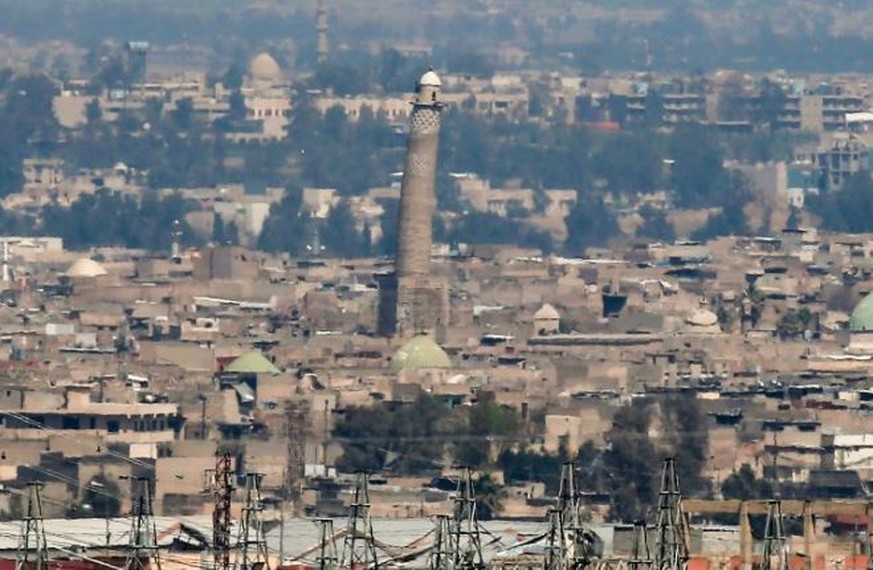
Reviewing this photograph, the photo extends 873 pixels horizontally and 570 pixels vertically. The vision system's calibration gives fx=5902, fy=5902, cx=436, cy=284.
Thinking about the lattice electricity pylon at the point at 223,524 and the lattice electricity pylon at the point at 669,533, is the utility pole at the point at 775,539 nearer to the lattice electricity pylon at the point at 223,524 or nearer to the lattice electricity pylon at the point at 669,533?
the lattice electricity pylon at the point at 669,533

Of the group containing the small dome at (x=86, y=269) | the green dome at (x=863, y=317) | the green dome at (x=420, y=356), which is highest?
the small dome at (x=86, y=269)

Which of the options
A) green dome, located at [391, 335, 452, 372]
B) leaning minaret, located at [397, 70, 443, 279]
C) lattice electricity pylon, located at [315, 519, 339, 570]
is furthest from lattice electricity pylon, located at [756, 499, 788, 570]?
leaning minaret, located at [397, 70, 443, 279]

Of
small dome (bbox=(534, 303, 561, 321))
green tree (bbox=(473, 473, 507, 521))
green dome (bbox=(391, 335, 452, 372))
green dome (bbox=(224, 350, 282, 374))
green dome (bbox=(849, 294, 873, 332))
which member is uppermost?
small dome (bbox=(534, 303, 561, 321))

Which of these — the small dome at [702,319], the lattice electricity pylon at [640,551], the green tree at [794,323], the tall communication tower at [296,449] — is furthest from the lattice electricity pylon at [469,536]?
the green tree at [794,323]

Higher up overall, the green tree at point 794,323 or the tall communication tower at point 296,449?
the green tree at point 794,323

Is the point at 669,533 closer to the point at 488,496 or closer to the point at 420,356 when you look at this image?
the point at 488,496

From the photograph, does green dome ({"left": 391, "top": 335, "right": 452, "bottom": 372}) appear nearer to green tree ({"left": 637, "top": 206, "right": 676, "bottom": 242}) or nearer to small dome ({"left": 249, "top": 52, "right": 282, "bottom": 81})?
green tree ({"left": 637, "top": 206, "right": 676, "bottom": 242})

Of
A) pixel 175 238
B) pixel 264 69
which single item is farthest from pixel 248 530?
pixel 264 69
